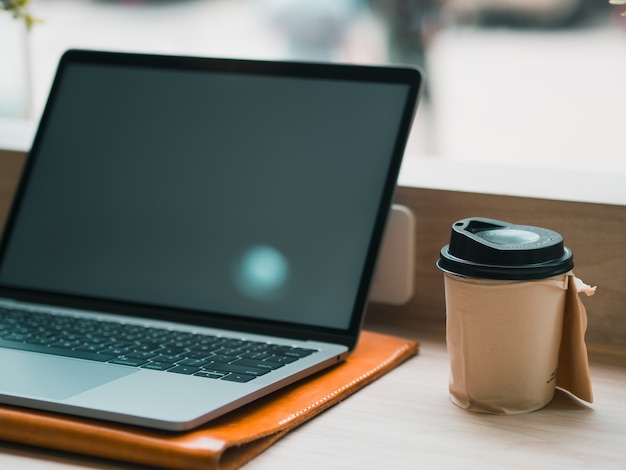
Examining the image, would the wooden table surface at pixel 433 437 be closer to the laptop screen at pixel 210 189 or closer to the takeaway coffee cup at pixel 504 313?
the takeaway coffee cup at pixel 504 313

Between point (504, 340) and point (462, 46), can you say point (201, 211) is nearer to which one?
point (504, 340)

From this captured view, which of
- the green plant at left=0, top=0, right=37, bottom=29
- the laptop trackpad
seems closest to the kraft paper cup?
the laptop trackpad

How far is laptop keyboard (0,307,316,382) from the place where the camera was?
26.7 inches

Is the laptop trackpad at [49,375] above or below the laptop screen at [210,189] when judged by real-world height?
below

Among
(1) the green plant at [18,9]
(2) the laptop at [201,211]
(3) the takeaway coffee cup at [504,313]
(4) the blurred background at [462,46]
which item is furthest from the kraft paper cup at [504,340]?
(4) the blurred background at [462,46]

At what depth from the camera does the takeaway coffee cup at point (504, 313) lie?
622 millimetres

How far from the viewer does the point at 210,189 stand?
877 millimetres

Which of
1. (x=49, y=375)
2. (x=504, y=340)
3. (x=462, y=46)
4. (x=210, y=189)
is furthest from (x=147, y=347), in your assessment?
(x=462, y=46)

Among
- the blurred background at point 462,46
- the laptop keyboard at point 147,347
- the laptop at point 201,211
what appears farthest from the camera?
the blurred background at point 462,46

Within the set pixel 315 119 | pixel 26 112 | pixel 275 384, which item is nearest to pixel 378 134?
pixel 315 119

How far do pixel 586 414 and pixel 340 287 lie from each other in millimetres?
251

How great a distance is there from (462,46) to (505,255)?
357 cm

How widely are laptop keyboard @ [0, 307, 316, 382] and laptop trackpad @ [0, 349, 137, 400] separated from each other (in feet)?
0.05

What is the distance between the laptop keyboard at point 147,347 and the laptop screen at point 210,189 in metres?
0.06
